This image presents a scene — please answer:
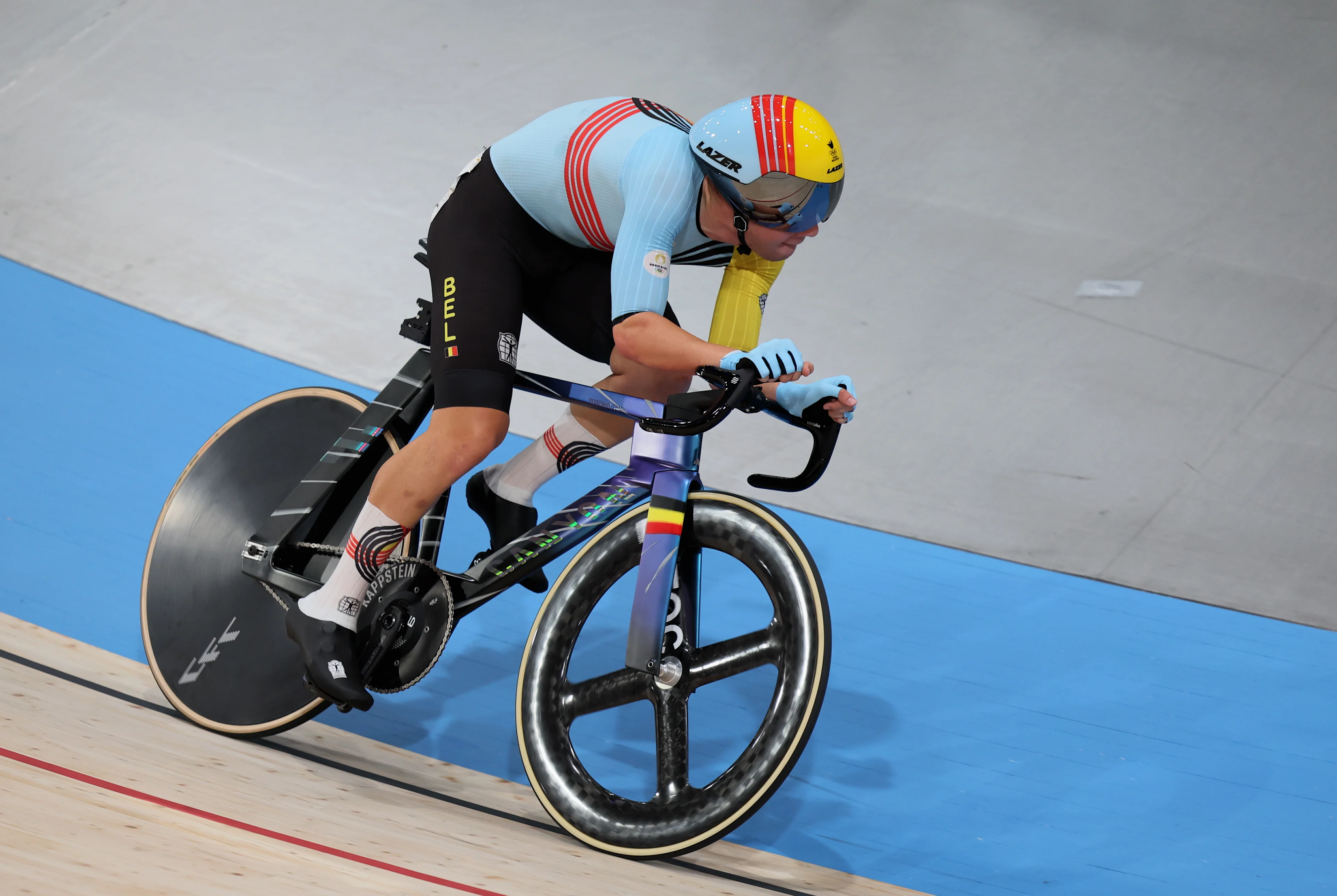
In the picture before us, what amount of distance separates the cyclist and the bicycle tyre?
22cm

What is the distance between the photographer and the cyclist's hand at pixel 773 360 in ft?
5.24

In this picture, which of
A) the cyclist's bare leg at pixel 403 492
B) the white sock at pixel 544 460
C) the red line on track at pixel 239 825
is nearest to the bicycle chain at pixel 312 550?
the cyclist's bare leg at pixel 403 492

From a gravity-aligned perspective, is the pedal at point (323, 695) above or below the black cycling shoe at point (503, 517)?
below

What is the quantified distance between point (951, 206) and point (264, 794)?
13.7 ft

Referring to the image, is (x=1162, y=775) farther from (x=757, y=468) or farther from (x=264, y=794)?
(x=264, y=794)

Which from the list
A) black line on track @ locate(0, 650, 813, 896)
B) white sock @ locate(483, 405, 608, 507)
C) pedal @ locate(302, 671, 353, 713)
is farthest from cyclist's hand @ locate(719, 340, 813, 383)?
pedal @ locate(302, 671, 353, 713)

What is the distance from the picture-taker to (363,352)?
13.5ft

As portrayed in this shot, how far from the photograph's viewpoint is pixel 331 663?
2.04 meters

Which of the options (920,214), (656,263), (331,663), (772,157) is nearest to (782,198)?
(772,157)

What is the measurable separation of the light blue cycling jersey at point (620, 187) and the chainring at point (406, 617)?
703 millimetres

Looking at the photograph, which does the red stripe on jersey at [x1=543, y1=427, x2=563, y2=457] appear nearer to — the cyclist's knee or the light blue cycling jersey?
the cyclist's knee

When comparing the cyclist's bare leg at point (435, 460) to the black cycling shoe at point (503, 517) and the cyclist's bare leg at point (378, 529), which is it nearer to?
the cyclist's bare leg at point (378, 529)

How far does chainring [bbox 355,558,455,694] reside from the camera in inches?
82.8

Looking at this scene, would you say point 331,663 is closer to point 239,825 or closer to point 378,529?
point 378,529
